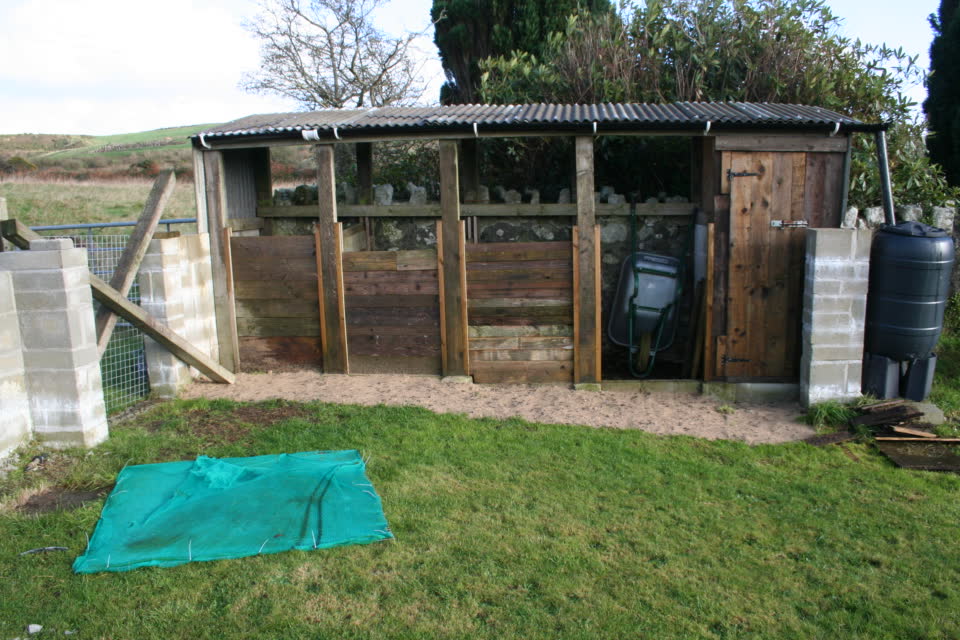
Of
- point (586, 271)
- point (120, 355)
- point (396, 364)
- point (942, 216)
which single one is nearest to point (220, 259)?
point (120, 355)

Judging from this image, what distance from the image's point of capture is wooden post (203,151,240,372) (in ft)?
28.0

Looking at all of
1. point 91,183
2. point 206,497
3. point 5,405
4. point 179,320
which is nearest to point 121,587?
point 206,497

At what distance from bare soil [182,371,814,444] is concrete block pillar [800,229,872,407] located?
19.6 inches

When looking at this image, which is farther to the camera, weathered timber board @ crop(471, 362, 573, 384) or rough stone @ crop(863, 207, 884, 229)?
rough stone @ crop(863, 207, 884, 229)

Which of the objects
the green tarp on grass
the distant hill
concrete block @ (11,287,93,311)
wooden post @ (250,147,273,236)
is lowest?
the green tarp on grass

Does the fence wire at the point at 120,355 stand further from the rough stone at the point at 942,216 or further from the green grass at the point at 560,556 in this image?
the rough stone at the point at 942,216

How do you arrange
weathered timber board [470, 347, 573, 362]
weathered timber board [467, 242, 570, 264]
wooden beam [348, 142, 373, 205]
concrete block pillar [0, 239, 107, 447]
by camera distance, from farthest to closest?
wooden beam [348, 142, 373, 205]
weathered timber board [470, 347, 573, 362]
weathered timber board [467, 242, 570, 264]
concrete block pillar [0, 239, 107, 447]

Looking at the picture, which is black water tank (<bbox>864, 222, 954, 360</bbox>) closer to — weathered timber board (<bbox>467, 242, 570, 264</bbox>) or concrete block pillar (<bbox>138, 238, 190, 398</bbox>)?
weathered timber board (<bbox>467, 242, 570, 264</bbox>)

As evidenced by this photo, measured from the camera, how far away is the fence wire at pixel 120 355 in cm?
802

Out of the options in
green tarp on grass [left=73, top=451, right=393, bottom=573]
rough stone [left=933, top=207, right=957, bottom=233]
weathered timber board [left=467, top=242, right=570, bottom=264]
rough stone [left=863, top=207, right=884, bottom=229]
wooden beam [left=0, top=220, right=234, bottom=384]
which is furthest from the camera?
rough stone [left=933, top=207, right=957, bottom=233]

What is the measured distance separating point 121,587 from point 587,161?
590 cm

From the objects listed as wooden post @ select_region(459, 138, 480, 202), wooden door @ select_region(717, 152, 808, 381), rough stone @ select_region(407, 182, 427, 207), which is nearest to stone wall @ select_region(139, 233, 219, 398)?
rough stone @ select_region(407, 182, 427, 207)

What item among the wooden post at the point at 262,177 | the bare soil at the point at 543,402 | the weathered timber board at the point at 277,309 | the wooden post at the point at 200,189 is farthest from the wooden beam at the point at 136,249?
the wooden post at the point at 262,177

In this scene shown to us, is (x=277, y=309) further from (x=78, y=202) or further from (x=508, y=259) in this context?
(x=78, y=202)
